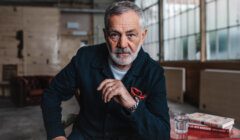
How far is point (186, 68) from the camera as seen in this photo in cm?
570

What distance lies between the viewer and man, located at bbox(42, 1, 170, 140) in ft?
3.62

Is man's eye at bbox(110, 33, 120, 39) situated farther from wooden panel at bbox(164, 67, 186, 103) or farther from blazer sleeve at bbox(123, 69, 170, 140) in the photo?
wooden panel at bbox(164, 67, 186, 103)

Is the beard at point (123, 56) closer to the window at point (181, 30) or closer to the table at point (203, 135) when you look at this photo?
the table at point (203, 135)

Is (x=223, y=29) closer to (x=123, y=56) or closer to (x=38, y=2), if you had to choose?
(x=123, y=56)

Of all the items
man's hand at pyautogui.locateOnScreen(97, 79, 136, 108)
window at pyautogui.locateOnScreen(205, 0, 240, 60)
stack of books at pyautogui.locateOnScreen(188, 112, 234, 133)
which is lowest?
stack of books at pyautogui.locateOnScreen(188, 112, 234, 133)

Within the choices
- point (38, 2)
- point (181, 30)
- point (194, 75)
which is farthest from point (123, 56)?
point (38, 2)

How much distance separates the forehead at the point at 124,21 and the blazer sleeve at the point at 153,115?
0.87 feet

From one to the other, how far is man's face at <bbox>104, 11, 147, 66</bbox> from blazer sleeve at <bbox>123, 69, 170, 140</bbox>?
16cm

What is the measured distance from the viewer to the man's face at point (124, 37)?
117 cm

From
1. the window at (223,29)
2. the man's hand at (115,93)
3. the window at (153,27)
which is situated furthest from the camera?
the window at (153,27)

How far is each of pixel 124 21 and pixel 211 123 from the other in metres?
0.82

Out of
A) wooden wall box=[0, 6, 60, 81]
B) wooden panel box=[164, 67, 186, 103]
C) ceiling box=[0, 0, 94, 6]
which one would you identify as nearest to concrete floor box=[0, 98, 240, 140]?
wooden panel box=[164, 67, 186, 103]

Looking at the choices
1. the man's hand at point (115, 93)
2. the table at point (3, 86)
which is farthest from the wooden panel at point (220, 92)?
the table at point (3, 86)

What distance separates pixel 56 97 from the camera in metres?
1.32
